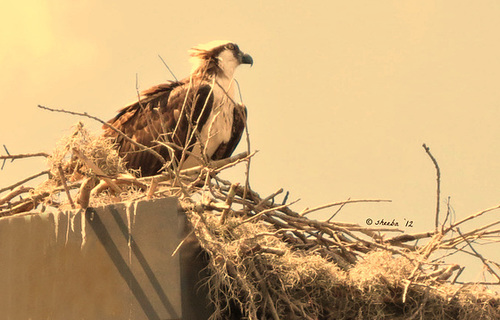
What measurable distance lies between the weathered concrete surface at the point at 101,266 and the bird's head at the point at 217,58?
4239 mm

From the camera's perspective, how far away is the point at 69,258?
15.2ft

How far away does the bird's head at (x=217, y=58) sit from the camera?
29.1 ft

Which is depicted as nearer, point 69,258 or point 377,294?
point 69,258

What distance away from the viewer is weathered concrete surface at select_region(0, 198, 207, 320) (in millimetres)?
4375

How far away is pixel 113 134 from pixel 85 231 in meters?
3.04

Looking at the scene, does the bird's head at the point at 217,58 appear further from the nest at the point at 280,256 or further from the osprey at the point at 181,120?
the nest at the point at 280,256

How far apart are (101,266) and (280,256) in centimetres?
102

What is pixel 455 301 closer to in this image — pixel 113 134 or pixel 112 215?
pixel 112 215

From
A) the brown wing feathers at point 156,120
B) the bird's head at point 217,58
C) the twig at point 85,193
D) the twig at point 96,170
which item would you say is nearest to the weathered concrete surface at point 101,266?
the twig at point 85,193

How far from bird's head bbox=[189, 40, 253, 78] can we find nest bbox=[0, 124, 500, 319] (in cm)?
313

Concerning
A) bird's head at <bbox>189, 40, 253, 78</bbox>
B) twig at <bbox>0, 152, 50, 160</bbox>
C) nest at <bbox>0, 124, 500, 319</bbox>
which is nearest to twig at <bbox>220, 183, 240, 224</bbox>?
nest at <bbox>0, 124, 500, 319</bbox>

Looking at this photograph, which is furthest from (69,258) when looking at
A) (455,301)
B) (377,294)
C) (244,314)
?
(455,301)

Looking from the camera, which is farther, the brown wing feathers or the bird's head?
the bird's head

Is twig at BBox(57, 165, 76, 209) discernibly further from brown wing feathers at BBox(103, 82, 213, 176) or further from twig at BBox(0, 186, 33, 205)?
brown wing feathers at BBox(103, 82, 213, 176)
